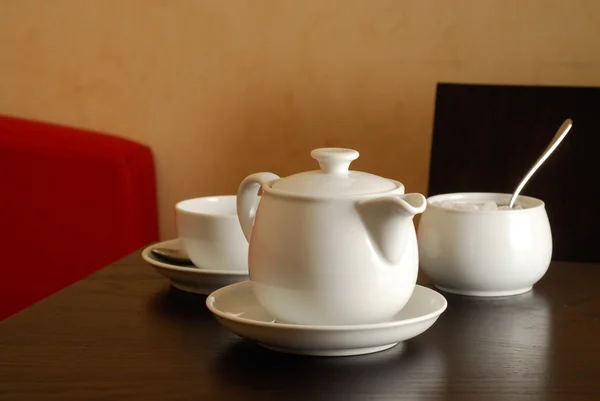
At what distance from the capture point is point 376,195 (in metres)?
0.63

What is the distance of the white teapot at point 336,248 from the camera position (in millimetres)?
622

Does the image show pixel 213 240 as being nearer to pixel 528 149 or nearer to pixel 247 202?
pixel 247 202

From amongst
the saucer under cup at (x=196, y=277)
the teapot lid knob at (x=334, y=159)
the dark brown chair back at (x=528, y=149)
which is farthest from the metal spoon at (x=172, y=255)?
the dark brown chair back at (x=528, y=149)

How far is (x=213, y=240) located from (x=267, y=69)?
81 cm

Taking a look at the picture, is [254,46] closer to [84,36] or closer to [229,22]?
[229,22]

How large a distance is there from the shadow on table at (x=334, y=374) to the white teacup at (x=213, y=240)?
17 centimetres

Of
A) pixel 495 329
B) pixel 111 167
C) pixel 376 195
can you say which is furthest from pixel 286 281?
pixel 111 167

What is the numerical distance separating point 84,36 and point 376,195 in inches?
45.3

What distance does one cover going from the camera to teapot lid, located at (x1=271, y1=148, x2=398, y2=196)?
2.09 feet

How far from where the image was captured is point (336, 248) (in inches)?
24.5

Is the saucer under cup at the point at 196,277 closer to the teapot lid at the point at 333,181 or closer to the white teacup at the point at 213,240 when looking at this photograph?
the white teacup at the point at 213,240

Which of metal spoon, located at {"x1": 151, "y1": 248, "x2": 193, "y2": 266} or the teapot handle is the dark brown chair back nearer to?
metal spoon, located at {"x1": 151, "y1": 248, "x2": 193, "y2": 266}

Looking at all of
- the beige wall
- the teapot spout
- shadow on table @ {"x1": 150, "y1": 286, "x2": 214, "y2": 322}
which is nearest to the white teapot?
the teapot spout

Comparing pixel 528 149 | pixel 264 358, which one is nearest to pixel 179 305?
pixel 264 358
